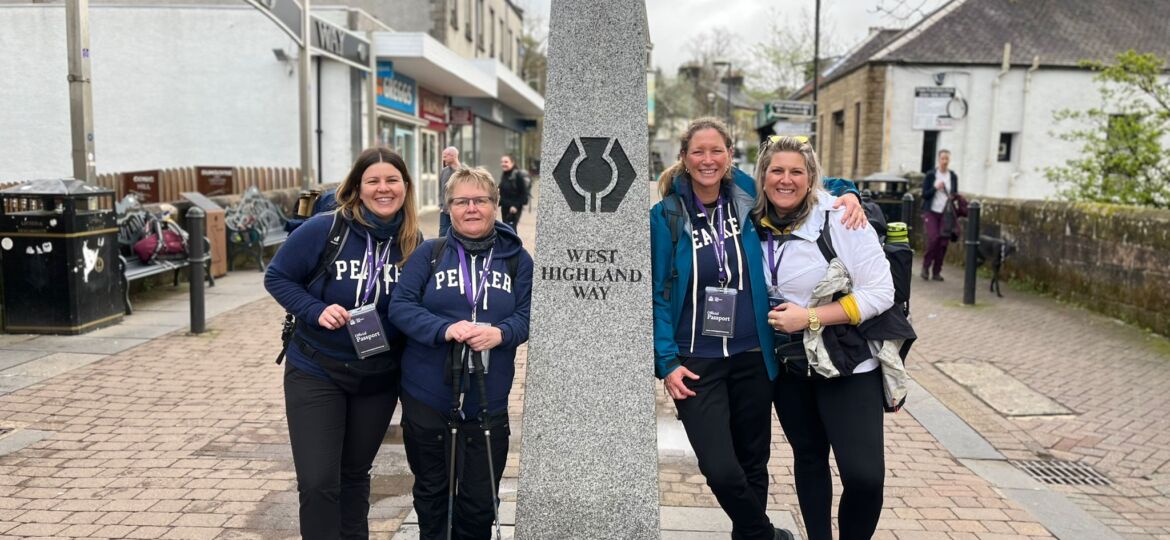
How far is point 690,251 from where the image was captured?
343 cm

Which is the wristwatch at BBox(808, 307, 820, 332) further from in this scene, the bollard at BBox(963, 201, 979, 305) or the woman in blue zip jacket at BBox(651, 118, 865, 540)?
the bollard at BBox(963, 201, 979, 305)

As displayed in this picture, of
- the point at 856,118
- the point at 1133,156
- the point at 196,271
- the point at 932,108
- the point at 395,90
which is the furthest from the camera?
the point at 856,118

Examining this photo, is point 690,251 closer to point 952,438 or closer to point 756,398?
point 756,398

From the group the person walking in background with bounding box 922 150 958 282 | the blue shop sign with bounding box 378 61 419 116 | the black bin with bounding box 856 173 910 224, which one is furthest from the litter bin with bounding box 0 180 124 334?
the blue shop sign with bounding box 378 61 419 116

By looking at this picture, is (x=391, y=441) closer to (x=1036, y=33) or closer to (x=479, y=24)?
(x=1036, y=33)

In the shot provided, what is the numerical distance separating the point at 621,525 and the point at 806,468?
808 millimetres

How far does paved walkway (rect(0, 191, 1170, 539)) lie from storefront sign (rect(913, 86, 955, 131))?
19.0 m

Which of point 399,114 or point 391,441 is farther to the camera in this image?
point 399,114

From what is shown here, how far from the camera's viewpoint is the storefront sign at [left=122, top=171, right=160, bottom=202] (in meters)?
14.5

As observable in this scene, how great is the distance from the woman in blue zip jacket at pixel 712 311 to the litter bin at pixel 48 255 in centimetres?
667

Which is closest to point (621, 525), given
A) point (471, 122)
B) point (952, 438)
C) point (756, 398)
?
point (756, 398)

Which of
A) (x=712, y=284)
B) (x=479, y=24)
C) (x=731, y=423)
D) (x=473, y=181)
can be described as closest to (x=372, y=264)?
(x=473, y=181)

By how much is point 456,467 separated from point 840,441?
4.70 ft

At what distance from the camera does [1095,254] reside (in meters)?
9.92
